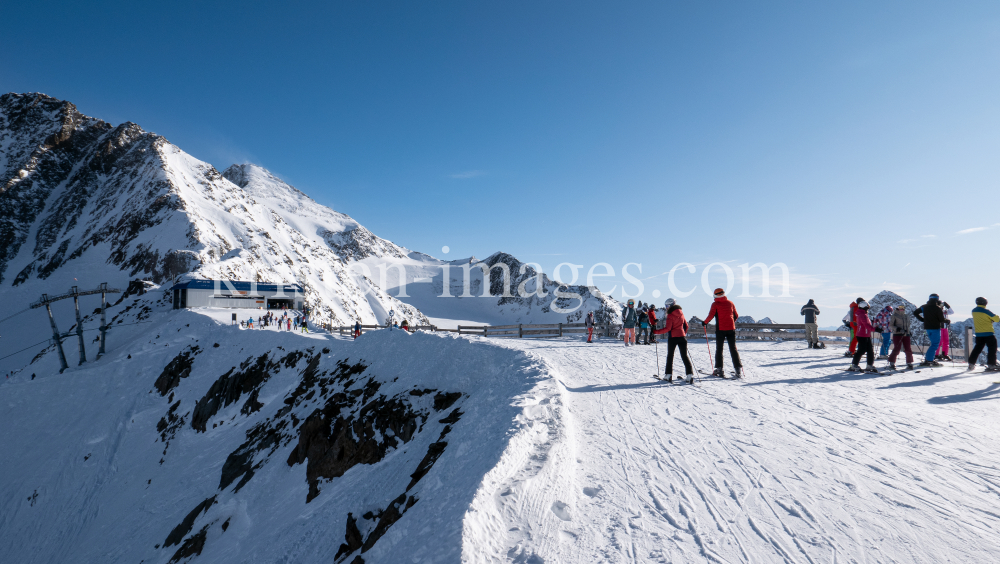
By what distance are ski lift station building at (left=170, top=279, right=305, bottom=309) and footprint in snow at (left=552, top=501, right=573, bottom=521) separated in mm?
52360

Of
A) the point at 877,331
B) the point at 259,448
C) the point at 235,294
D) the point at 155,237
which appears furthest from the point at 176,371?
the point at 155,237

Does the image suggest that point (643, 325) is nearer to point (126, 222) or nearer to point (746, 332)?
point (746, 332)

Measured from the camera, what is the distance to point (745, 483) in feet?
15.4

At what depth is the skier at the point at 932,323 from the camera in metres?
11.3

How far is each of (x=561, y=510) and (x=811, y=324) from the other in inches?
712

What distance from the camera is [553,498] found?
448cm

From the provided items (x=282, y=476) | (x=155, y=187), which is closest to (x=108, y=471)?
(x=282, y=476)

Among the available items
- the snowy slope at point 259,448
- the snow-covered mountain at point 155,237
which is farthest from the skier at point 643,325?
the snow-covered mountain at point 155,237

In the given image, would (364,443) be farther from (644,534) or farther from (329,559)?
(644,534)

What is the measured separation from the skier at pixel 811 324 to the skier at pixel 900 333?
5.71 meters

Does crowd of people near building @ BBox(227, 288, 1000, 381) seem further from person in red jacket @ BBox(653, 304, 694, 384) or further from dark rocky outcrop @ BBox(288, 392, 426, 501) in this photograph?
dark rocky outcrop @ BBox(288, 392, 426, 501)

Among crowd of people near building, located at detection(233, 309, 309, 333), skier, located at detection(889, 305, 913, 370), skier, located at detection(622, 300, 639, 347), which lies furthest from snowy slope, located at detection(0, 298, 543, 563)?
skier, located at detection(622, 300, 639, 347)

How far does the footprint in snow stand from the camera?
420 centimetres

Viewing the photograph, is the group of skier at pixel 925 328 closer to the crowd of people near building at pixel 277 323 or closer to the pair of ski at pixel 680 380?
the pair of ski at pixel 680 380
